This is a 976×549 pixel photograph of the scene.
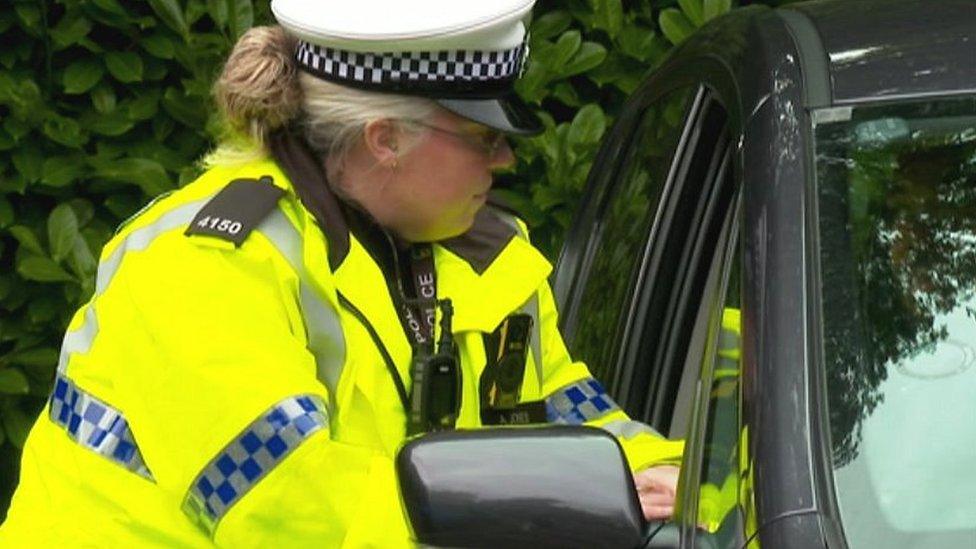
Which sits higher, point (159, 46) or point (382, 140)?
point (382, 140)

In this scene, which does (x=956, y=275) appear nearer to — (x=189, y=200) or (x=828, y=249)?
(x=828, y=249)

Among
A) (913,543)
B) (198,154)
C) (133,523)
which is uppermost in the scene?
(913,543)

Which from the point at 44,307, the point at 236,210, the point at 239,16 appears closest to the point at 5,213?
the point at 44,307

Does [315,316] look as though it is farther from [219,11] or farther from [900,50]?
[219,11]

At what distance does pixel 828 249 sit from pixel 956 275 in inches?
5.5

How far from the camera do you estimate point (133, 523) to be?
141 inches

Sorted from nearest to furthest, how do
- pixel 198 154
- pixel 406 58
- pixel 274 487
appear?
1. pixel 274 487
2. pixel 406 58
3. pixel 198 154

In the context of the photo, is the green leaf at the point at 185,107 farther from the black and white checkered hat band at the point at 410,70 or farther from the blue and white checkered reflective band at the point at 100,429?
the blue and white checkered reflective band at the point at 100,429

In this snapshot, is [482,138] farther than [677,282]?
No

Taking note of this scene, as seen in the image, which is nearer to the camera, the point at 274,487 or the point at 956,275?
the point at 956,275

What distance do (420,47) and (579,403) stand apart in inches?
22.7

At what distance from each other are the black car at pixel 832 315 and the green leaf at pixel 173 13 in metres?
2.61

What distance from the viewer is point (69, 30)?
6.31m

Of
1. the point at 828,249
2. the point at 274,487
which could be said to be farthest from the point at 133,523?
the point at 828,249
